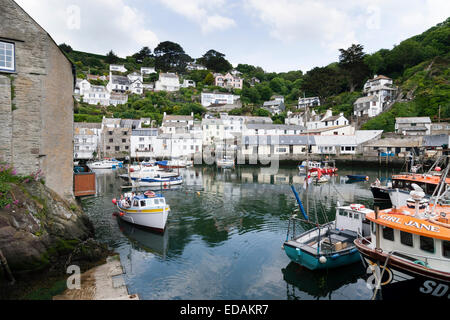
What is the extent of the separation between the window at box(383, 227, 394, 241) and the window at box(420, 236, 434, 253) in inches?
39.7

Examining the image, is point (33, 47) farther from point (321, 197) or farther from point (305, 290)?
point (321, 197)

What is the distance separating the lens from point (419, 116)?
6600 cm

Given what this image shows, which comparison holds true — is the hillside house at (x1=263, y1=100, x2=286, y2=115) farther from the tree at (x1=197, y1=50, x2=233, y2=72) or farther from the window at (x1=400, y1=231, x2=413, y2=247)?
the window at (x1=400, y1=231, x2=413, y2=247)

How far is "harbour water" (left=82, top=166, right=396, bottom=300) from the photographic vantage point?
1197cm

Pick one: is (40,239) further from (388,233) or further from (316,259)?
(388,233)

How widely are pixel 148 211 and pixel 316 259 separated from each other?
11504mm

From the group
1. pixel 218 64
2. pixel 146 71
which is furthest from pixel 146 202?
pixel 218 64

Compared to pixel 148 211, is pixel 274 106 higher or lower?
higher

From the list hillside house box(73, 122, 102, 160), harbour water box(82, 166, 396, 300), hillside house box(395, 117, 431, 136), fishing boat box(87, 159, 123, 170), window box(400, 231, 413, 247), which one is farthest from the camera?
hillside house box(73, 122, 102, 160)

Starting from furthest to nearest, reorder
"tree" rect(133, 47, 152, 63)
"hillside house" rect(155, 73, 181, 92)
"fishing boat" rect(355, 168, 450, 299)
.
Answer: "tree" rect(133, 47, 152, 63)
"hillside house" rect(155, 73, 181, 92)
"fishing boat" rect(355, 168, 450, 299)

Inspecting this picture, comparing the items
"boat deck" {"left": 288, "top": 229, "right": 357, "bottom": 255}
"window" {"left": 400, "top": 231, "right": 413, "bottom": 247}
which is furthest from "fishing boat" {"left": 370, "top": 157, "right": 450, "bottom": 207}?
"window" {"left": 400, "top": 231, "right": 413, "bottom": 247}

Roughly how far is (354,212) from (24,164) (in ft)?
60.7

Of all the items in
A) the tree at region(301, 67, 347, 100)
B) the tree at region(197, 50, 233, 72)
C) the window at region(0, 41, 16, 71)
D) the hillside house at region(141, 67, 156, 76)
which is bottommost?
the window at region(0, 41, 16, 71)

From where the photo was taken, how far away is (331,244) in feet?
44.5
